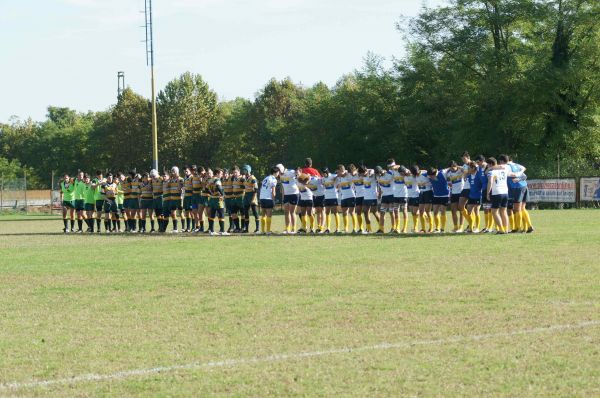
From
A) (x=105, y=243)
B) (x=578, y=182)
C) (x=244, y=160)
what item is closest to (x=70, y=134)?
(x=244, y=160)

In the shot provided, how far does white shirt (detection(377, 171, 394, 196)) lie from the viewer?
28633 mm

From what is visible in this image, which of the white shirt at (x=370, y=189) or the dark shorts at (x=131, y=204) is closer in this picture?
the white shirt at (x=370, y=189)

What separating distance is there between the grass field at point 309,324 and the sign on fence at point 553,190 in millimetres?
28291

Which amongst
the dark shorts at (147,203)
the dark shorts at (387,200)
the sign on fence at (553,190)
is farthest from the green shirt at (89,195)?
the sign on fence at (553,190)

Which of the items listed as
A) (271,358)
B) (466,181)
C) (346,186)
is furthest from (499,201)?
(271,358)

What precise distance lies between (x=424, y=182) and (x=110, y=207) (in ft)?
41.1

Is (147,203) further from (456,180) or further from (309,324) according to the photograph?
(309,324)

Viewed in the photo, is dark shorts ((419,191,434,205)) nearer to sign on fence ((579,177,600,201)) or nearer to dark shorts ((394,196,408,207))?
dark shorts ((394,196,408,207))

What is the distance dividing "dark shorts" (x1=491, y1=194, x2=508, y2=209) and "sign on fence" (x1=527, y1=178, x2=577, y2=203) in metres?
24.2

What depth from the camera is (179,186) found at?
108 feet

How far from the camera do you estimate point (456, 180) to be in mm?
27672

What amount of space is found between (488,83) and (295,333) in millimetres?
50852

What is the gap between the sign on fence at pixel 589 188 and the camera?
153ft

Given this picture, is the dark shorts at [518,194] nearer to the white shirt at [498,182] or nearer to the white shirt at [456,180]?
the white shirt at [498,182]
